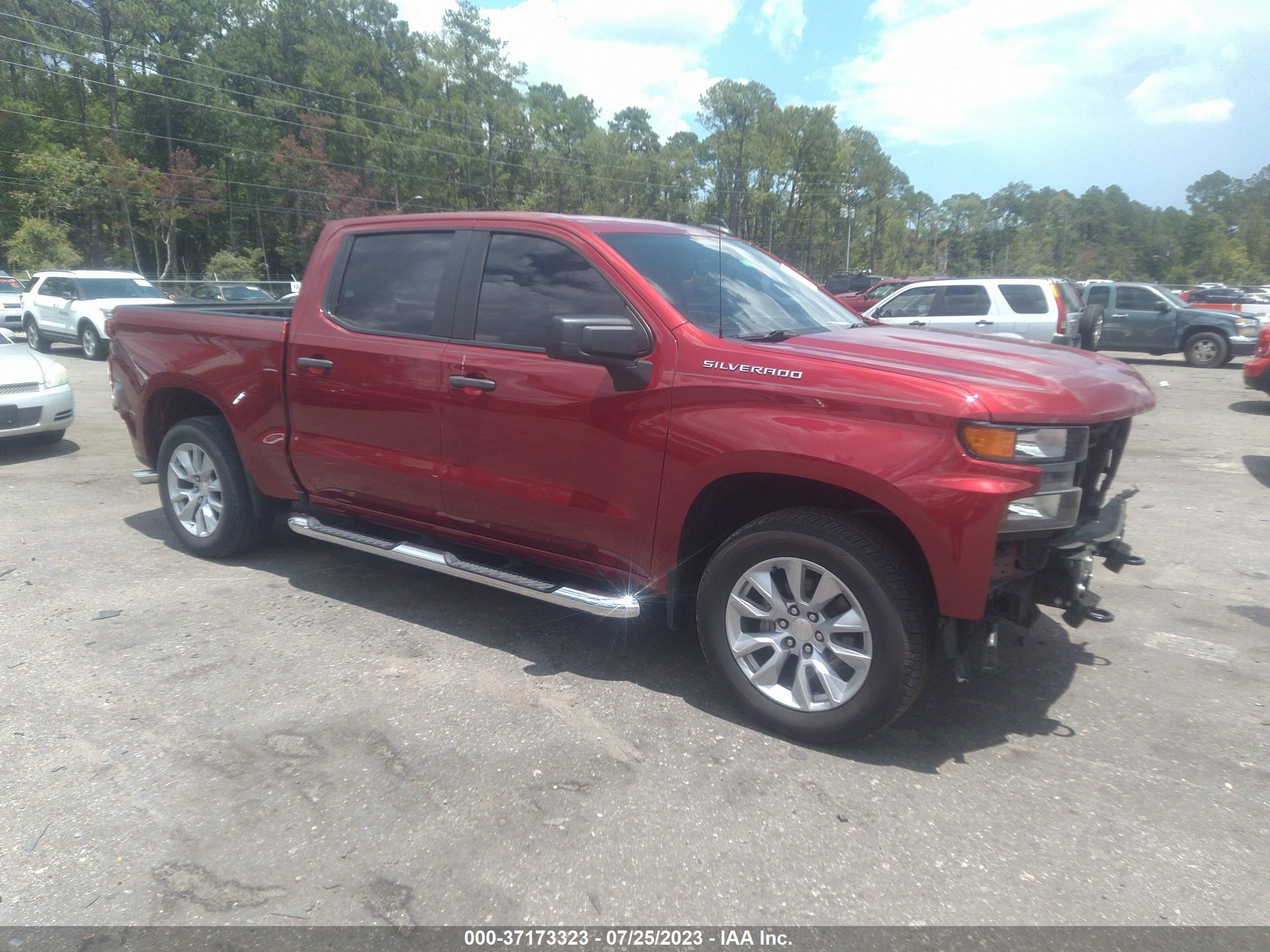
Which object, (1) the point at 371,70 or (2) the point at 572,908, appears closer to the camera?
(2) the point at 572,908

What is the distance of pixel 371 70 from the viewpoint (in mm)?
65812

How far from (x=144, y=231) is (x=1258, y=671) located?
57.3 metres

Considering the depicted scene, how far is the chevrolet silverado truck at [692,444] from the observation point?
321 centimetres

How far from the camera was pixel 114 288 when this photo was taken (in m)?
19.8

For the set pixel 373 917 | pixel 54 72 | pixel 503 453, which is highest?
pixel 54 72

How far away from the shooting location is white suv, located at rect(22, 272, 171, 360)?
19016 millimetres

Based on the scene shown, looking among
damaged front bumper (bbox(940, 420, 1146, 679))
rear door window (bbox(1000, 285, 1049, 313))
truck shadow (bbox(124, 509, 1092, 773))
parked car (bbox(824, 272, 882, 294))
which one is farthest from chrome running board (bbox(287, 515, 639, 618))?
parked car (bbox(824, 272, 882, 294))

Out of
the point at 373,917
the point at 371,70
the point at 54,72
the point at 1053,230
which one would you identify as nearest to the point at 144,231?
the point at 54,72

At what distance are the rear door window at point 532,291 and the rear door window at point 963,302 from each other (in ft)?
36.7

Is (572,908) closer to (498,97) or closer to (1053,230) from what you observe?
(1053,230)

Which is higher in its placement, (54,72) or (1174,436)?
(54,72)

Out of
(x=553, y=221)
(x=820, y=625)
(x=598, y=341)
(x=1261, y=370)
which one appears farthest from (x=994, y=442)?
(x=1261, y=370)

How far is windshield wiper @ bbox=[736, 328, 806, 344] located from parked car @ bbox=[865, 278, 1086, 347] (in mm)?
9786

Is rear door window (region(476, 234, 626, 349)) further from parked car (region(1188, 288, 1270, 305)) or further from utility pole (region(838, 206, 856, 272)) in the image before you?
utility pole (region(838, 206, 856, 272))
